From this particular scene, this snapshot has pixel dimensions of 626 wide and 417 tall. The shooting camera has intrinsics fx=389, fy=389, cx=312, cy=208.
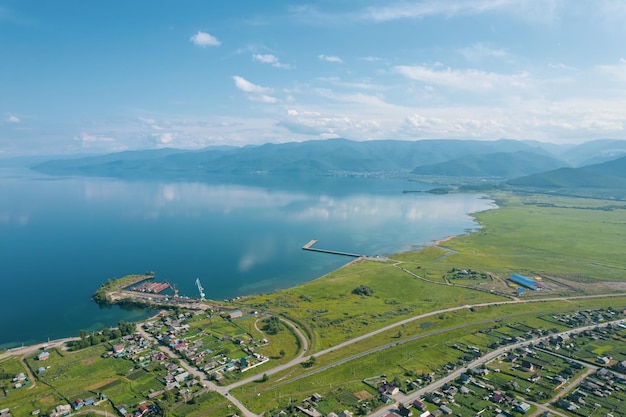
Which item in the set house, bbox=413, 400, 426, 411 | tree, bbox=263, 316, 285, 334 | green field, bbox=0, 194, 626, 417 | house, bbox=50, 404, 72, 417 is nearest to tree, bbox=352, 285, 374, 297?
green field, bbox=0, 194, 626, 417

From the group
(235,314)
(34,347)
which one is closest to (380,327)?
(235,314)

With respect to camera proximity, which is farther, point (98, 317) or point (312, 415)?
point (98, 317)

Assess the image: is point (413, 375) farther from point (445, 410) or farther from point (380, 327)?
point (380, 327)

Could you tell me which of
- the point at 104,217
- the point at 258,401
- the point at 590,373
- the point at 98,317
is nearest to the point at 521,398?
the point at 590,373

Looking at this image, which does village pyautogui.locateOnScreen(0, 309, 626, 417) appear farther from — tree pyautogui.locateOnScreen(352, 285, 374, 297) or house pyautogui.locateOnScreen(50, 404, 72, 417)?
tree pyautogui.locateOnScreen(352, 285, 374, 297)

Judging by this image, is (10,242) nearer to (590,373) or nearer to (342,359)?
(342,359)

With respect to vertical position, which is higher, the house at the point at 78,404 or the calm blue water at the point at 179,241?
the calm blue water at the point at 179,241

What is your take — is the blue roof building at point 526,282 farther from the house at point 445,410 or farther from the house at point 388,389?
the house at point 388,389

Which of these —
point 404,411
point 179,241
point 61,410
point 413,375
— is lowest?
point 413,375

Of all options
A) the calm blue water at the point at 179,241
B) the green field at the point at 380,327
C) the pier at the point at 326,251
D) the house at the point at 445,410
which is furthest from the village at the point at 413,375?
the pier at the point at 326,251
